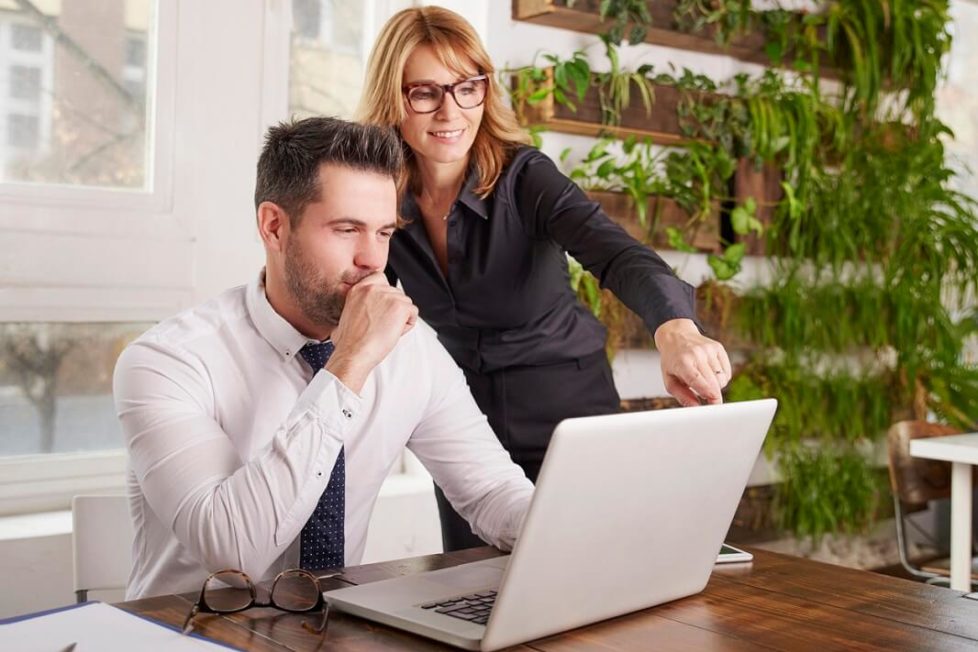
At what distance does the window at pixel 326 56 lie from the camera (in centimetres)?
310

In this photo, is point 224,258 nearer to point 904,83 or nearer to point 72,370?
point 72,370

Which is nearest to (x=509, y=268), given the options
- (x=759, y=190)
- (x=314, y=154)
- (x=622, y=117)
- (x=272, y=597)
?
(x=314, y=154)

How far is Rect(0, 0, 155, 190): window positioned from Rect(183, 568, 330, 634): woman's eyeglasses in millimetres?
1638

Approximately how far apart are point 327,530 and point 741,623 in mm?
628

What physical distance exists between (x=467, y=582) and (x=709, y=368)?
1.49ft

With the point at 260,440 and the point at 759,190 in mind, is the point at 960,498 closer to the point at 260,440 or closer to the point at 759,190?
the point at 759,190

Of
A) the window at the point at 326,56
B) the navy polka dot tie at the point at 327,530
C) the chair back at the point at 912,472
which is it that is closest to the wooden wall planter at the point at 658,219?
the window at the point at 326,56

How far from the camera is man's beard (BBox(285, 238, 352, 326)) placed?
170 centimetres

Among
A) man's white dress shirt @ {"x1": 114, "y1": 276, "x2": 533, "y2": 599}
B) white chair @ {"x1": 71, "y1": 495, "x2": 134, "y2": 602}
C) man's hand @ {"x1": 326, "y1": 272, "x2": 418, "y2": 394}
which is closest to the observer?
man's white dress shirt @ {"x1": 114, "y1": 276, "x2": 533, "y2": 599}

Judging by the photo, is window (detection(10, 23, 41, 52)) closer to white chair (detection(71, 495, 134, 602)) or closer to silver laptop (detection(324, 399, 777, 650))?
white chair (detection(71, 495, 134, 602))

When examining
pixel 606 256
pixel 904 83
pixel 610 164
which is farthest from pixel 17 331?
pixel 904 83

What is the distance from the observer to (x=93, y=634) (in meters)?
1.11

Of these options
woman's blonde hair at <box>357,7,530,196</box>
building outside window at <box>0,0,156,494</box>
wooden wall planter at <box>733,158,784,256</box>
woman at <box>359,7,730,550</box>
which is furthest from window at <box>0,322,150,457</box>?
wooden wall planter at <box>733,158,784,256</box>

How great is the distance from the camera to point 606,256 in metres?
1.99
